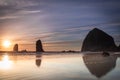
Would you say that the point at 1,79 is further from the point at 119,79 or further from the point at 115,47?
the point at 115,47

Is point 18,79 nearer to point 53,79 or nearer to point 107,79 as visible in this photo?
point 53,79

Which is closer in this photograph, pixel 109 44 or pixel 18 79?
pixel 18 79

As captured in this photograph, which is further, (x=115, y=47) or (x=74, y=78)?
(x=115, y=47)

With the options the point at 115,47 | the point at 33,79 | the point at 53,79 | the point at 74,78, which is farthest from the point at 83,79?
the point at 115,47

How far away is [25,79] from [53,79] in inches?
72.9

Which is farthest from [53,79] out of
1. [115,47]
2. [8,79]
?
[115,47]

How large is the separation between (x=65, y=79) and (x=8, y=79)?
382 cm

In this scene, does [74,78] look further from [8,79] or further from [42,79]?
[8,79]

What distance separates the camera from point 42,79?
1744 centimetres

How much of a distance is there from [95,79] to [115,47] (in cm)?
17793

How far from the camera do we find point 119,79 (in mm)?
16766

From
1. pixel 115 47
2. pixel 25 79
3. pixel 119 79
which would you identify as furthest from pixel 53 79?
pixel 115 47

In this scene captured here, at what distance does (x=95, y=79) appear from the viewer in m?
17.4

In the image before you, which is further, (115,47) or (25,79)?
(115,47)
